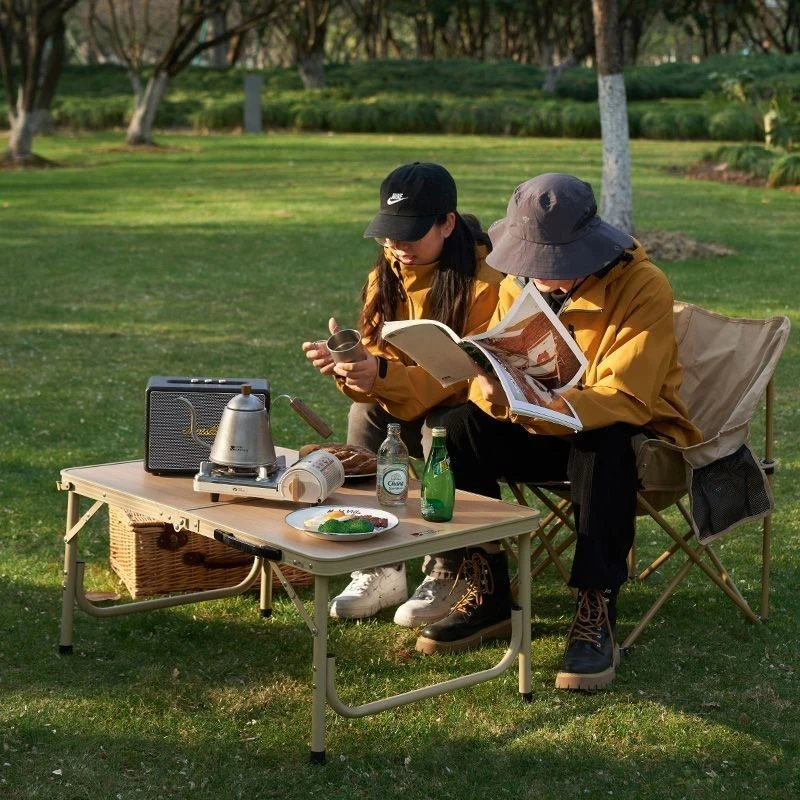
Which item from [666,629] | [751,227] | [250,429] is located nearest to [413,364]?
[250,429]

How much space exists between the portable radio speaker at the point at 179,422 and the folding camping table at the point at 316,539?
0.20 ft

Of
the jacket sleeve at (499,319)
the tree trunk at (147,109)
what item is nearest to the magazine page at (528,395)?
the jacket sleeve at (499,319)

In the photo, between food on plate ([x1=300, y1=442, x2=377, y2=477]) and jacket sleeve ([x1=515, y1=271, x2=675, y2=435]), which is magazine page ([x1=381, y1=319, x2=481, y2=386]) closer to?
jacket sleeve ([x1=515, y1=271, x2=675, y2=435])

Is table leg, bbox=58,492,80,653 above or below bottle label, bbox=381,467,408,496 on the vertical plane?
below

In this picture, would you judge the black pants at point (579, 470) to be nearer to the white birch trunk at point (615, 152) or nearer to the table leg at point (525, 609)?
the table leg at point (525, 609)

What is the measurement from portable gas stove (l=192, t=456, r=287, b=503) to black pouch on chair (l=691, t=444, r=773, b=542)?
1.30 metres

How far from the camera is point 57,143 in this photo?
28.4 m

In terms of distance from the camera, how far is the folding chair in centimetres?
425

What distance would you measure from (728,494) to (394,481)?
1.12m

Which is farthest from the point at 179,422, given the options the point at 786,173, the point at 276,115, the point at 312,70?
the point at 312,70

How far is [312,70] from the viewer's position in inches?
1495

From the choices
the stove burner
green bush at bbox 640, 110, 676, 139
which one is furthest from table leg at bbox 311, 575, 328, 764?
green bush at bbox 640, 110, 676, 139

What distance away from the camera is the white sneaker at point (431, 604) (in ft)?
14.9

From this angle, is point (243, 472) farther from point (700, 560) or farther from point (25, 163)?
point (25, 163)
